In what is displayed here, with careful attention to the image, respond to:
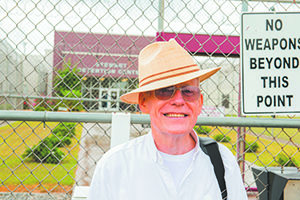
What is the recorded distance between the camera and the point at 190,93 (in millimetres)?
1229

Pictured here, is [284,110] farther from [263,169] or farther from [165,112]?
[165,112]

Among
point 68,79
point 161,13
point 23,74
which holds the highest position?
point 68,79

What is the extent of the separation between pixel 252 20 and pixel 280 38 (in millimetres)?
240

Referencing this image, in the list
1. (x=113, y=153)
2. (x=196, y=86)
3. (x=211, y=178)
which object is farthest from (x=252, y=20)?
(x=113, y=153)

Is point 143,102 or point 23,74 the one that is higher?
point 23,74

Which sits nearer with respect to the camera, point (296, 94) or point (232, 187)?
point (232, 187)

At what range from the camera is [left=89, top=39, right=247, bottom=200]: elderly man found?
1.20 meters

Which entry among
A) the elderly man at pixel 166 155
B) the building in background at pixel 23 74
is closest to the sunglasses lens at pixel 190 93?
the elderly man at pixel 166 155

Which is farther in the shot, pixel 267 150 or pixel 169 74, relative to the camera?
pixel 267 150

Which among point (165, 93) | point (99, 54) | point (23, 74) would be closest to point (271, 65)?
point (165, 93)

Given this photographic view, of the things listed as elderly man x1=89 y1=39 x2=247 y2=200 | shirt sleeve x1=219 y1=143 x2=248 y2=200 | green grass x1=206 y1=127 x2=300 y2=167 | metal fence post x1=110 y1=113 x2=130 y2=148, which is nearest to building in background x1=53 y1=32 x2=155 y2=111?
metal fence post x1=110 y1=113 x2=130 y2=148

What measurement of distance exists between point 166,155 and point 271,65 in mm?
1091

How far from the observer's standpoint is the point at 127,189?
47.4 inches

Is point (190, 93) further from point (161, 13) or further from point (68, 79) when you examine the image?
point (68, 79)
